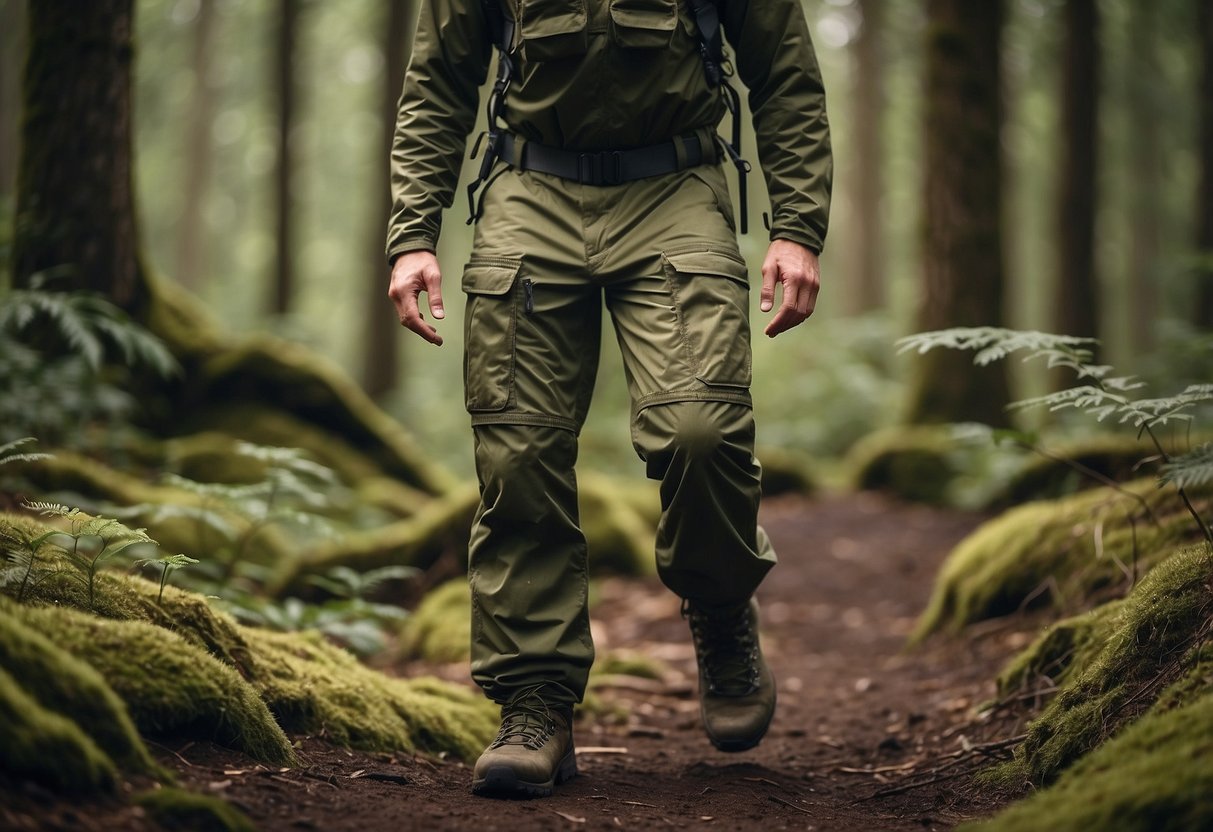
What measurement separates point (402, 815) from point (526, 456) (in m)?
1.13

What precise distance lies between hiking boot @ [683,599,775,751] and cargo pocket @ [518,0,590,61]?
1.90 meters

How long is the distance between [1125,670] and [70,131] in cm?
617

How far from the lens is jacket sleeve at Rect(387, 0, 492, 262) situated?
3473 mm

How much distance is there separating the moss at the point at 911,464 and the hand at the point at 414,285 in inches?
286

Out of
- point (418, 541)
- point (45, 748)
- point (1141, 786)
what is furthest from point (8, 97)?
point (1141, 786)

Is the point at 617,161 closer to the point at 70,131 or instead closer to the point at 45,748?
the point at 45,748

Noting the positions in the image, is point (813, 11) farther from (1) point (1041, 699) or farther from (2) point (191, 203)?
(1) point (1041, 699)

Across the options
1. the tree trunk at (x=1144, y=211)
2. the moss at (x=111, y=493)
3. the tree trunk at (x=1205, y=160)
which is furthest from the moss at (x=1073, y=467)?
the tree trunk at (x=1144, y=211)

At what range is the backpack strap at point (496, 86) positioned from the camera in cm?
339

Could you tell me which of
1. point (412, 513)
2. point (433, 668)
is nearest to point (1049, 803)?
point (433, 668)

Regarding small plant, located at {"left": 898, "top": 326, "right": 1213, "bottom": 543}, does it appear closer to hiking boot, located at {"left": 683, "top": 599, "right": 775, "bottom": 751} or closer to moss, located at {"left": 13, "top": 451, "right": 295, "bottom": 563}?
hiking boot, located at {"left": 683, "top": 599, "right": 775, "bottom": 751}

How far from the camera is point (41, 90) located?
605cm

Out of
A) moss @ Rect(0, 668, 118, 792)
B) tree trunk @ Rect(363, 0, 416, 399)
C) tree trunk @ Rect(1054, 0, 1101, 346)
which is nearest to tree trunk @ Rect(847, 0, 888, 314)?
tree trunk @ Rect(1054, 0, 1101, 346)

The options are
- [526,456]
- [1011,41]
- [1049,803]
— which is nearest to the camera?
[1049,803]
